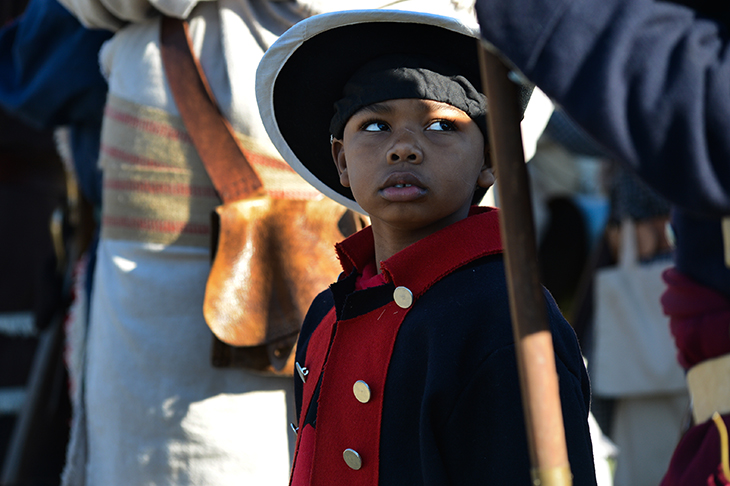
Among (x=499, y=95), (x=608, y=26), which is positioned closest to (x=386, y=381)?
(x=499, y=95)

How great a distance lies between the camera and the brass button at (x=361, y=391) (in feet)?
4.11

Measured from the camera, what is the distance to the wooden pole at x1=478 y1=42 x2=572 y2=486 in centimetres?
88

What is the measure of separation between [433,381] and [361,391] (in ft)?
0.47

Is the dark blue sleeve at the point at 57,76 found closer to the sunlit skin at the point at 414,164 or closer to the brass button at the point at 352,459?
the sunlit skin at the point at 414,164

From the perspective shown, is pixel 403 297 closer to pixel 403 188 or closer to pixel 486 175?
pixel 403 188

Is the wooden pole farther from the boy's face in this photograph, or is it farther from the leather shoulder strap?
the leather shoulder strap

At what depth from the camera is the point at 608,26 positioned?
2.86ft

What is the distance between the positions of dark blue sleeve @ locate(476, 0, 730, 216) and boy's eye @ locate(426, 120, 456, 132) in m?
0.48

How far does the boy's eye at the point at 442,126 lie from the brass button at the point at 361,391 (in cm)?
44

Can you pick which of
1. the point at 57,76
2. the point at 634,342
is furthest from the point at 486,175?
the point at 634,342

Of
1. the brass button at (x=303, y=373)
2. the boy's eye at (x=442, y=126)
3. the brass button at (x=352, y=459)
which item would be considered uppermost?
the boy's eye at (x=442, y=126)

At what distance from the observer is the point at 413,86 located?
4.49 ft

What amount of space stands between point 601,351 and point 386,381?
9.32 ft

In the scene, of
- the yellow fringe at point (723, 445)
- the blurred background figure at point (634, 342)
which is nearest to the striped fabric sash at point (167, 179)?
the yellow fringe at point (723, 445)
